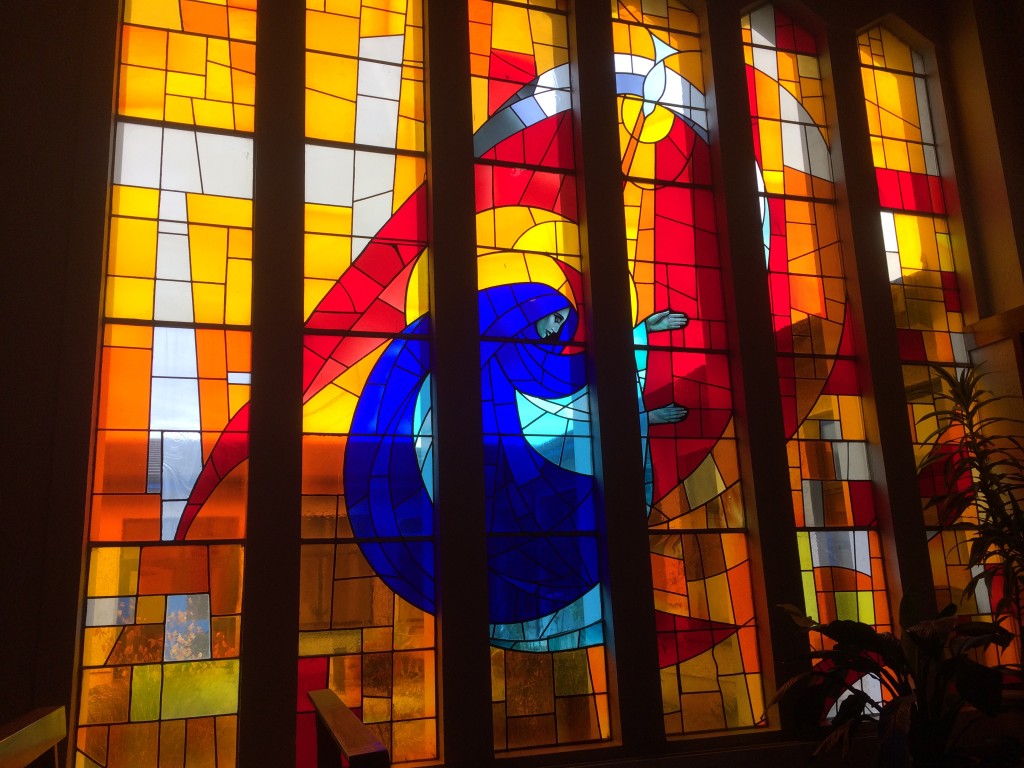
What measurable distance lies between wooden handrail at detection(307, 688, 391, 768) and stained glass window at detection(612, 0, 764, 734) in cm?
265

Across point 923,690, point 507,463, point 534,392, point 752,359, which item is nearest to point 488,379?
point 534,392

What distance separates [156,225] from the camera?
454 cm

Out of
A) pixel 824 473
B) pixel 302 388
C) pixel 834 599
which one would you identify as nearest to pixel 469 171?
pixel 302 388

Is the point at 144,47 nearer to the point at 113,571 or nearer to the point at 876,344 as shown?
the point at 113,571

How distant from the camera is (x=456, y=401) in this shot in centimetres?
471

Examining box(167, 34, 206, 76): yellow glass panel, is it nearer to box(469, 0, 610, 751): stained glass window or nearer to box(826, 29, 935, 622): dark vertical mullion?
box(469, 0, 610, 751): stained glass window

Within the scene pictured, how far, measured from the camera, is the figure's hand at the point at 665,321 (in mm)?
5352

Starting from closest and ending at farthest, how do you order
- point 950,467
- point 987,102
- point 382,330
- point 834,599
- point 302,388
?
point 302,388
point 382,330
point 834,599
point 950,467
point 987,102

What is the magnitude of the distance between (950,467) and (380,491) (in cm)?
356

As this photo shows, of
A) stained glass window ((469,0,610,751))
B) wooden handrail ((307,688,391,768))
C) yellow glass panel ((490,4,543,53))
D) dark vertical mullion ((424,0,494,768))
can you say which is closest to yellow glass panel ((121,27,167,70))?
dark vertical mullion ((424,0,494,768))

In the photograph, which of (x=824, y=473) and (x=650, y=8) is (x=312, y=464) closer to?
(x=824, y=473)

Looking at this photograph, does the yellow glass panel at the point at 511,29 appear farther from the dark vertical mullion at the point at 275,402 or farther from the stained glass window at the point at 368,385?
the dark vertical mullion at the point at 275,402

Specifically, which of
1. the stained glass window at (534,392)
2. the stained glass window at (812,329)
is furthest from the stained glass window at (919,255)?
the stained glass window at (534,392)

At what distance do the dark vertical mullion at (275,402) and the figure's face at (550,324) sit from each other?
135cm
